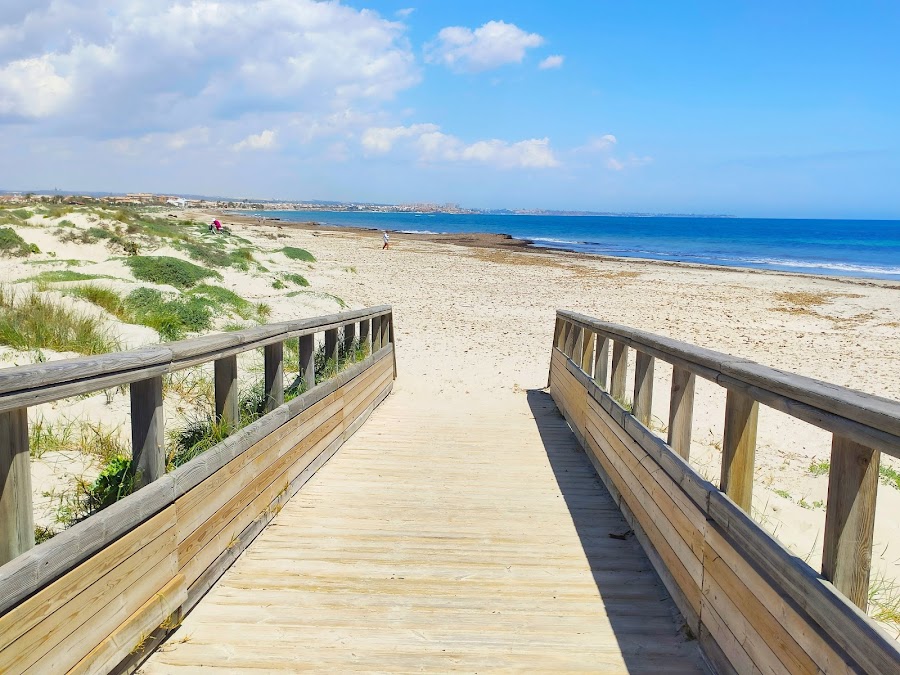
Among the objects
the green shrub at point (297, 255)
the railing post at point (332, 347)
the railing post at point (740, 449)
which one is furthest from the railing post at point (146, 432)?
the green shrub at point (297, 255)

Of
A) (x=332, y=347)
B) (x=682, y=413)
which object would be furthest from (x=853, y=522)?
(x=332, y=347)

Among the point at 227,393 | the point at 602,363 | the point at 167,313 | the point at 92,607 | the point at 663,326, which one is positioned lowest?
the point at 663,326

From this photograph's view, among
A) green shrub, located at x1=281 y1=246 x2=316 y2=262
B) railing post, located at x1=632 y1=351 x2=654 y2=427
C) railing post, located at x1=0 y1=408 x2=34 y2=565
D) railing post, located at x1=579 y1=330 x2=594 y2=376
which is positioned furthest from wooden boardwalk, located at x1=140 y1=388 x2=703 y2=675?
green shrub, located at x1=281 y1=246 x2=316 y2=262

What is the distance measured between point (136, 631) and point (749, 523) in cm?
233

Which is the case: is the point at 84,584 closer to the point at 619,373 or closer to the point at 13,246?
the point at 619,373

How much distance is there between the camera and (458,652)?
2.98 m

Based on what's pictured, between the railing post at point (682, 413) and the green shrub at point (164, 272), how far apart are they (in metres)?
12.3

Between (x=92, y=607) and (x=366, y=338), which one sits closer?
(x=92, y=607)

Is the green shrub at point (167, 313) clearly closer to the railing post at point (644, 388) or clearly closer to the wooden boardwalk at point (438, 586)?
the wooden boardwalk at point (438, 586)

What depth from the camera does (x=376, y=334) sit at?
8.80 m

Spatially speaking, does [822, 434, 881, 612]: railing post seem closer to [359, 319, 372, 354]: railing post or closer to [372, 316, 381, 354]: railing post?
[359, 319, 372, 354]: railing post

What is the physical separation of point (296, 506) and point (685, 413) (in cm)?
252

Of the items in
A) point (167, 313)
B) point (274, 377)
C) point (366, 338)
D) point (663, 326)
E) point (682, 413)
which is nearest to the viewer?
point (682, 413)

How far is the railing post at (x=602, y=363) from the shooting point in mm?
5918
